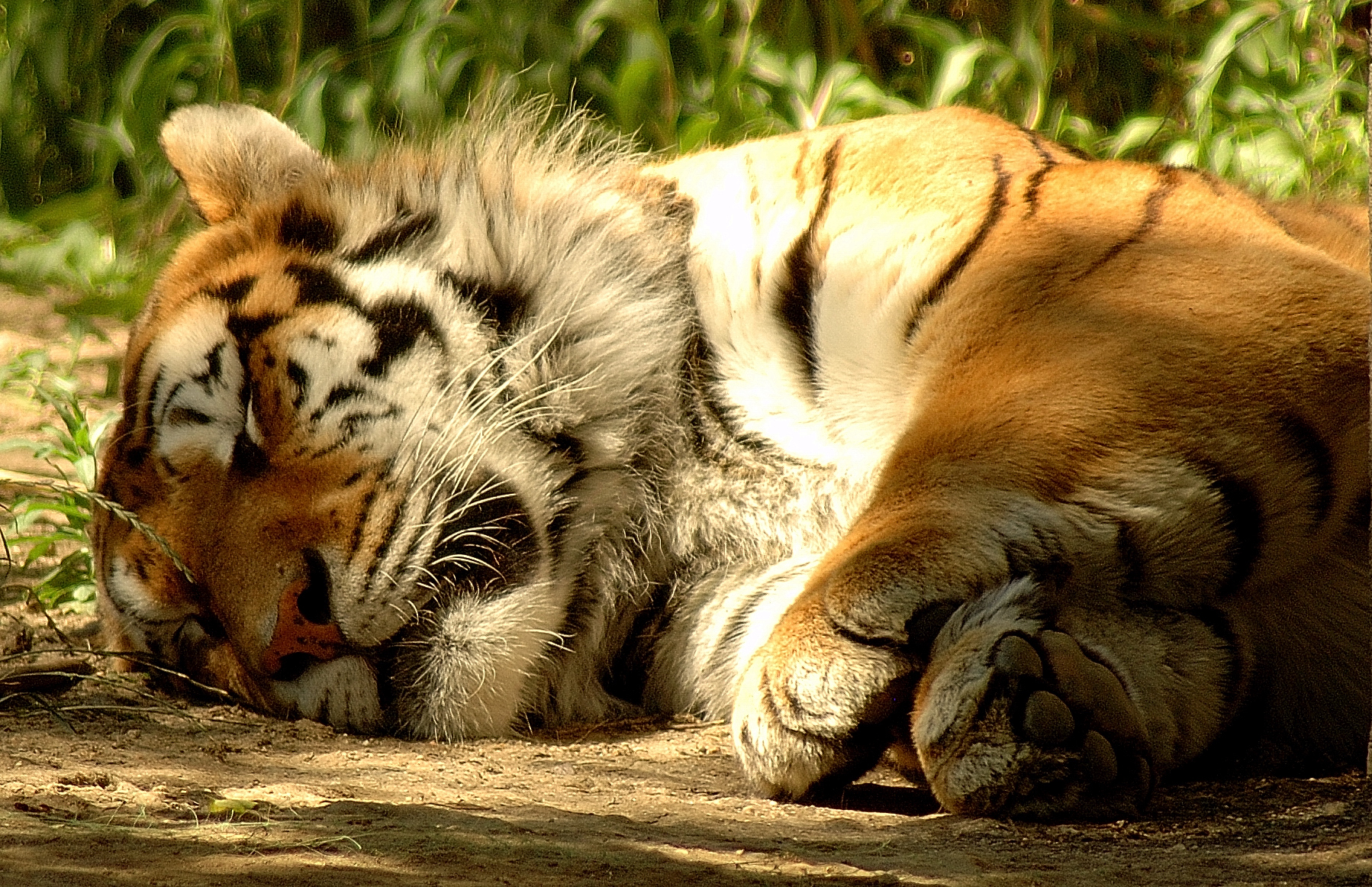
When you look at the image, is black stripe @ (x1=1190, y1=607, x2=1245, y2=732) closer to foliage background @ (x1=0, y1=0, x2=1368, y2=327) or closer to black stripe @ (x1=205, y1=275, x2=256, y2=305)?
black stripe @ (x1=205, y1=275, x2=256, y2=305)

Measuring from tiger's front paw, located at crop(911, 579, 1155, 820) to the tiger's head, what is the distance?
698 mm

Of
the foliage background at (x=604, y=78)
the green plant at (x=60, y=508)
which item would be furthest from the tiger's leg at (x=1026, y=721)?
the foliage background at (x=604, y=78)

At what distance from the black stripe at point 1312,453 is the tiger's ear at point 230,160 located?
1.50 meters

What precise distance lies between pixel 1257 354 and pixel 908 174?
0.61 meters

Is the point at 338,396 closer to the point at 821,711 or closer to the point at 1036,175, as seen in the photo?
the point at 821,711

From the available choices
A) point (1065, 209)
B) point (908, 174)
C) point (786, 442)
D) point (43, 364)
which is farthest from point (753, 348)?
point (43, 364)

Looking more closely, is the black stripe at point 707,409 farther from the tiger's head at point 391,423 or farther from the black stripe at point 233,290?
the black stripe at point 233,290

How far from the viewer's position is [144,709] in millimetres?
1913

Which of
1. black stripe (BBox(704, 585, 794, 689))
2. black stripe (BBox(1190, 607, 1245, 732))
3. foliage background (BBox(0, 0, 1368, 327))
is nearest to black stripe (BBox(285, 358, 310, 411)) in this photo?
black stripe (BBox(704, 585, 794, 689))

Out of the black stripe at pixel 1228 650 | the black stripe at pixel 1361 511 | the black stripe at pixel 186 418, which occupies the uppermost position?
the black stripe at pixel 1361 511

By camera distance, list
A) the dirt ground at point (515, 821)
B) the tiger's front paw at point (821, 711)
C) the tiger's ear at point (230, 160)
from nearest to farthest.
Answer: the dirt ground at point (515, 821) → the tiger's front paw at point (821, 711) → the tiger's ear at point (230, 160)

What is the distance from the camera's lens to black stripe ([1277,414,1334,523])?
1.70 meters

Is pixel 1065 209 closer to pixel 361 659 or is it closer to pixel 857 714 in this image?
pixel 857 714

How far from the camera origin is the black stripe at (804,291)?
2.10 metres
